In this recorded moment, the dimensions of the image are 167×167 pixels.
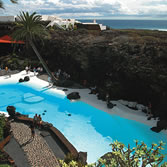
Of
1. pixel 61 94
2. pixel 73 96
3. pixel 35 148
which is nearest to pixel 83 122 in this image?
pixel 73 96

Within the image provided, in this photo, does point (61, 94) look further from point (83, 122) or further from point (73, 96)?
point (83, 122)

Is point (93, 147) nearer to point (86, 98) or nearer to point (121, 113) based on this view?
point (121, 113)

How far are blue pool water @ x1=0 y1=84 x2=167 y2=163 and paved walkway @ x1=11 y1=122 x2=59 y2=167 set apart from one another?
318cm

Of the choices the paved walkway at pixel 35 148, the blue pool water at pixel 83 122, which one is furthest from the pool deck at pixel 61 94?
the blue pool water at pixel 83 122

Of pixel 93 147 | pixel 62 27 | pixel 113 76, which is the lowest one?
pixel 93 147

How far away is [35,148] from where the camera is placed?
13648 millimetres

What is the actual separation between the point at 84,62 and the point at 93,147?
50.8 ft

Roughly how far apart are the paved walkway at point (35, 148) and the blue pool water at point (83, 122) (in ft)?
10.4

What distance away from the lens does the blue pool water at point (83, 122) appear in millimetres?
16859

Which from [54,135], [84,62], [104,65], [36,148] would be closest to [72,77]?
[84,62]

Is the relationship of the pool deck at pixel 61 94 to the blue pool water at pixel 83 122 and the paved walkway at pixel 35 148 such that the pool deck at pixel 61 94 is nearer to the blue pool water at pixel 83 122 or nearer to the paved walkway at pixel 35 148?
the paved walkway at pixel 35 148

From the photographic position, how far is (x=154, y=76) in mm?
20188

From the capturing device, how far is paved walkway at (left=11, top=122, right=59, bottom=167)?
→ 40.6 ft

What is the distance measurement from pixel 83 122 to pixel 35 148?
7255 mm
